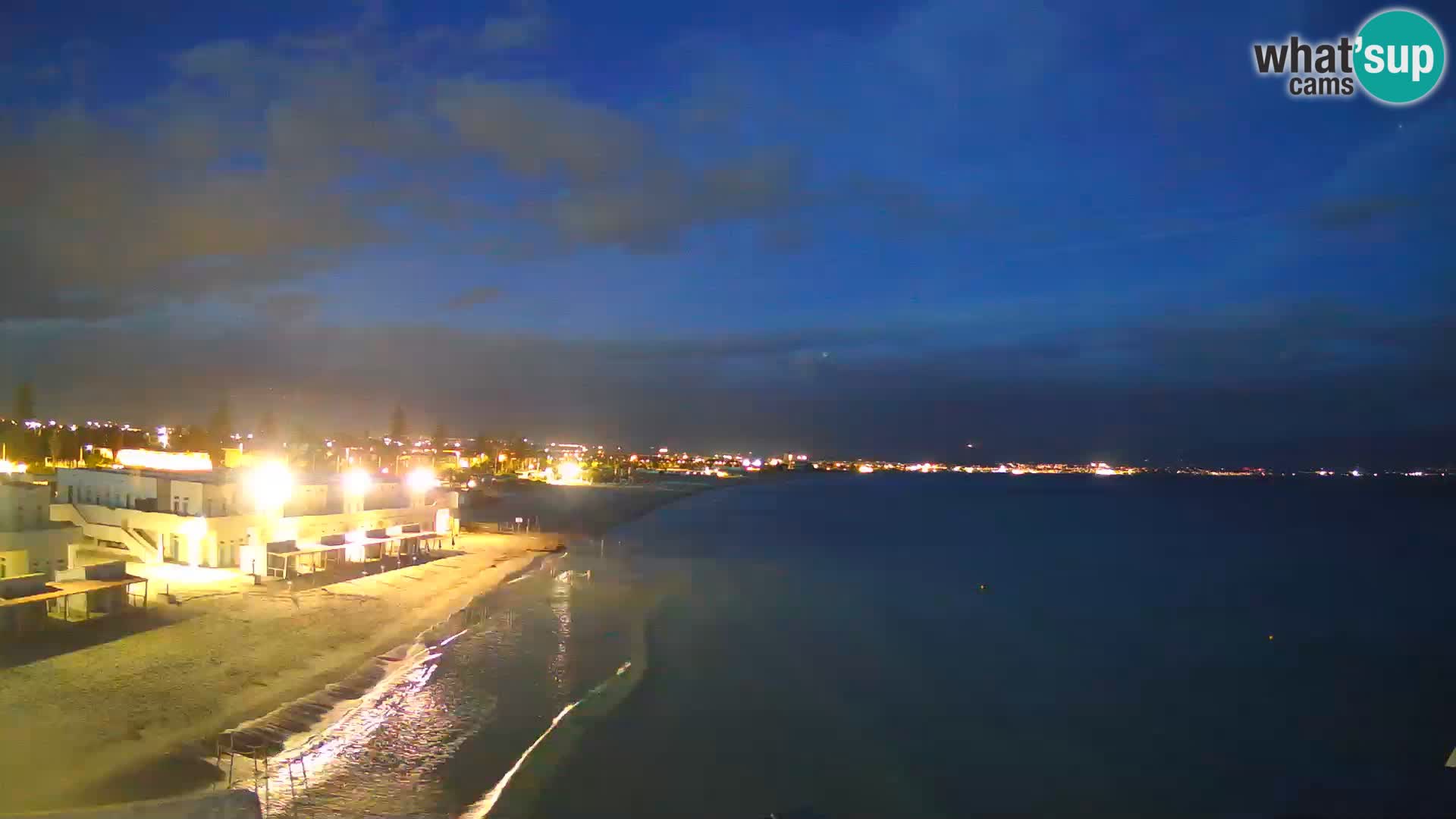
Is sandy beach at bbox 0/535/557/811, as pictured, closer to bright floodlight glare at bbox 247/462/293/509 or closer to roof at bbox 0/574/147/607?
roof at bbox 0/574/147/607

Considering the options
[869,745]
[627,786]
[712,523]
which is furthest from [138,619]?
[712,523]

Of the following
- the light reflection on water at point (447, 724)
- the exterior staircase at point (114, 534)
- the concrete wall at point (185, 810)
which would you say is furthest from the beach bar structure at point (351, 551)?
the concrete wall at point (185, 810)

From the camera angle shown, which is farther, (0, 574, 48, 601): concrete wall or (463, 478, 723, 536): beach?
(463, 478, 723, 536): beach

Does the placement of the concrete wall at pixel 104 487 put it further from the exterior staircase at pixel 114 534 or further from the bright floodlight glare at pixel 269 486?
the bright floodlight glare at pixel 269 486

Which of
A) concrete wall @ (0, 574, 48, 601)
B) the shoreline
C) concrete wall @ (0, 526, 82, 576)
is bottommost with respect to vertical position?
the shoreline

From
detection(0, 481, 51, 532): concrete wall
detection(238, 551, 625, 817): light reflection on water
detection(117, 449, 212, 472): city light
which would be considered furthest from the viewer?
detection(117, 449, 212, 472): city light

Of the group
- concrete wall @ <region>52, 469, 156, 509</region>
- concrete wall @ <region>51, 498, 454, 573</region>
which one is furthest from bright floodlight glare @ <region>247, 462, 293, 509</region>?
concrete wall @ <region>52, 469, 156, 509</region>

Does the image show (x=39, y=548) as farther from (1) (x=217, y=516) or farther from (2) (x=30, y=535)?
(1) (x=217, y=516)
